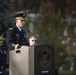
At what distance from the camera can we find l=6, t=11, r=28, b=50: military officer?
1169 centimetres

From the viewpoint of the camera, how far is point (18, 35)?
11898mm

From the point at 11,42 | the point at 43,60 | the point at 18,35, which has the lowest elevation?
the point at 43,60

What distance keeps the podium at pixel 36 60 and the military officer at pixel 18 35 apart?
791mm

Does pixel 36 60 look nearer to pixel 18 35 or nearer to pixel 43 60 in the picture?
pixel 43 60

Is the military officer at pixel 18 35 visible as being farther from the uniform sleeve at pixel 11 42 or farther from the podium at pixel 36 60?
the podium at pixel 36 60

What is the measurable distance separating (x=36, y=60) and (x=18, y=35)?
1438 millimetres

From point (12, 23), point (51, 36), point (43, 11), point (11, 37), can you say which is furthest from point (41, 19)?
point (11, 37)

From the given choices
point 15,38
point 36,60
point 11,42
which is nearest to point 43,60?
point 36,60

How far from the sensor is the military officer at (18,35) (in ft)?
38.4

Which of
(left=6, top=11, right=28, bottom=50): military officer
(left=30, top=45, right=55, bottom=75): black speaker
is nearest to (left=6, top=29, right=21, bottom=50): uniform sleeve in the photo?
(left=6, top=11, right=28, bottom=50): military officer

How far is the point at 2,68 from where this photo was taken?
1227 cm

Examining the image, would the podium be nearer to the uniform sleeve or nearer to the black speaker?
the black speaker

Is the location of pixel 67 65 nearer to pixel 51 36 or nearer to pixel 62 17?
pixel 51 36

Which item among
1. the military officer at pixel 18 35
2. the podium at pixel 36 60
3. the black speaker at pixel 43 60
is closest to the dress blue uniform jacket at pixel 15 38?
the military officer at pixel 18 35
